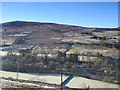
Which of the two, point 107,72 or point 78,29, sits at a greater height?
point 78,29

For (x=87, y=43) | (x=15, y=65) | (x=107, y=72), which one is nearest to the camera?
(x=107, y=72)

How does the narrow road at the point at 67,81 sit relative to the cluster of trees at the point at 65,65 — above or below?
below

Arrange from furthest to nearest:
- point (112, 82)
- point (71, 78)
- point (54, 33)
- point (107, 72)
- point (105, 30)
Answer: point (54, 33) → point (105, 30) → point (107, 72) → point (71, 78) → point (112, 82)

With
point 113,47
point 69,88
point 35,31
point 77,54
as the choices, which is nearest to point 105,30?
point 113,47

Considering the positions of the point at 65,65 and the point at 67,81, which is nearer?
the point at 67,81

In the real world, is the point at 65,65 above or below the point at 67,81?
above

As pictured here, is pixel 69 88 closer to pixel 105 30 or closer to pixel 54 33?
pixel 105 30

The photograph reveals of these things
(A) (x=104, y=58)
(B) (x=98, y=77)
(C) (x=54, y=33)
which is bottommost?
(B) (x=98, y=77)

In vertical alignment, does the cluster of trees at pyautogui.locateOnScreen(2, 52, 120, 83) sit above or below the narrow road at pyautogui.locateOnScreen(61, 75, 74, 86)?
above

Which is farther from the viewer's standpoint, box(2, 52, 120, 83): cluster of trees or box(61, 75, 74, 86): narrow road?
box(2, 52, 120, 83): cluster of trees

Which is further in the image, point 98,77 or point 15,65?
point 15,65

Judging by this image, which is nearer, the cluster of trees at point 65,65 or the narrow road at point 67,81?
the narrow road at point 67,81
